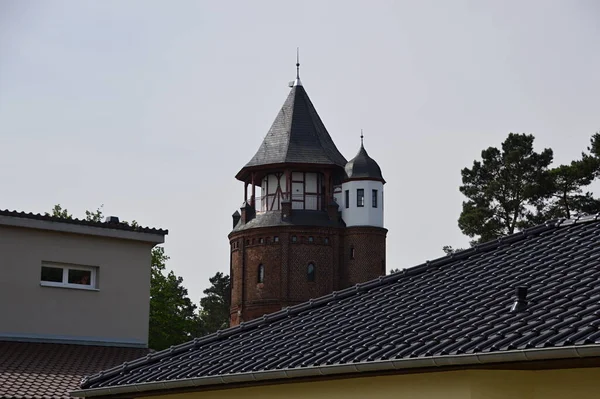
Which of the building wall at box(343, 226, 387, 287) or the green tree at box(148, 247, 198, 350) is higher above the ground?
the building wall at box(343, 226, 387, 287)

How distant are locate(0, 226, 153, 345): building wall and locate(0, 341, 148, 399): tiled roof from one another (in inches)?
20.4

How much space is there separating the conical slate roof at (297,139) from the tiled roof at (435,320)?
57.0 m

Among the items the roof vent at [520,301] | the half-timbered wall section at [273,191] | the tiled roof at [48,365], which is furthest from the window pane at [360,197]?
the roof vent at [520,301]

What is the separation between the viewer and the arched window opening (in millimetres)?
68562

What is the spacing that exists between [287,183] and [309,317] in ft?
190

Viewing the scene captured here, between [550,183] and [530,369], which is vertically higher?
[550,183]

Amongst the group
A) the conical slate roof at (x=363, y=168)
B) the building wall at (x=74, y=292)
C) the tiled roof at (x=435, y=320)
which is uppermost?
the conical slate roof at (x=363, y=168)

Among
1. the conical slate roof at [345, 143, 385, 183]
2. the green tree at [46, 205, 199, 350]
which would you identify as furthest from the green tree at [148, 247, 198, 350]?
the conical slate roof at [345, 143, 385, 183]

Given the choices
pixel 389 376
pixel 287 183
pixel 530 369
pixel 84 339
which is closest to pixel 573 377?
pixel 530 369

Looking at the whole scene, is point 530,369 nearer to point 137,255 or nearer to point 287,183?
point 137,255

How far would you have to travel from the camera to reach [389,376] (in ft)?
28.1

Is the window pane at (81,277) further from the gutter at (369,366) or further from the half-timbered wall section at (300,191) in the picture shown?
the half-timbered wall section at (300,191)

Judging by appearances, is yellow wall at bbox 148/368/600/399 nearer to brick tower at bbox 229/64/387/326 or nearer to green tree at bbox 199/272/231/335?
brick tower at bbox 229/64/387/326

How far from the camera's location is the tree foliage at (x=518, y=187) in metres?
58.1
